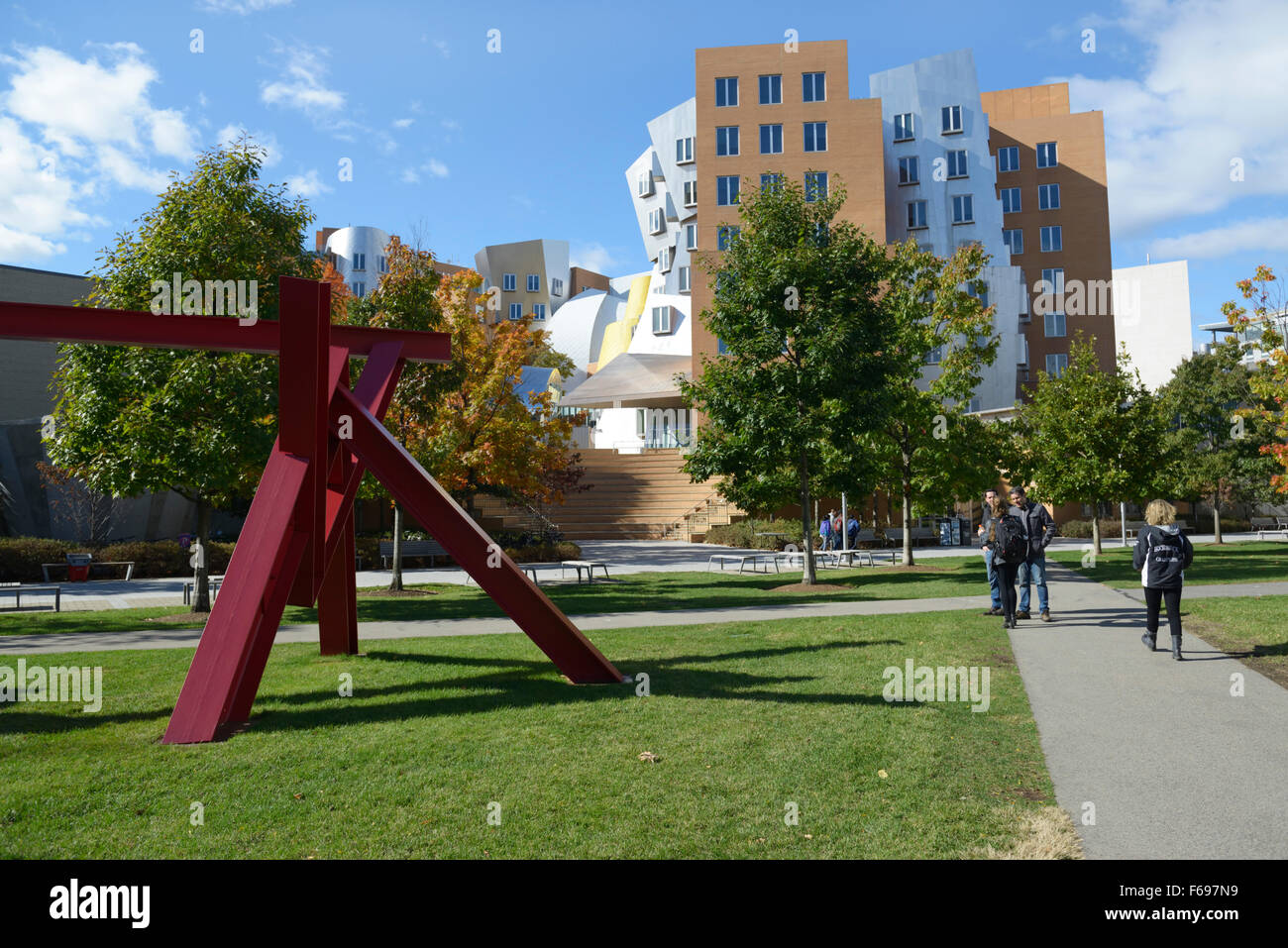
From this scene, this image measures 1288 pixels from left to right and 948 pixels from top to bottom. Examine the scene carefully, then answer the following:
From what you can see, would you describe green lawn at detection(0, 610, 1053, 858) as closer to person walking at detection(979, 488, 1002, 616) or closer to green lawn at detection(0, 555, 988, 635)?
person walking at detection(979, 488, 1002, 616)

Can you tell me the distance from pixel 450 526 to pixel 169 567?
19798 mm

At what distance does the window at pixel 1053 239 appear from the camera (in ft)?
203

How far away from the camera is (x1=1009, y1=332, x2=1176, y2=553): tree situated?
26.2m

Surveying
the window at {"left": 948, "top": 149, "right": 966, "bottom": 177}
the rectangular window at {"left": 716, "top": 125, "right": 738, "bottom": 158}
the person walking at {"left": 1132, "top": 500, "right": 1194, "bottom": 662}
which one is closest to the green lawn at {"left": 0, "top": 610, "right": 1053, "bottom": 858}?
the person walking at {"left": 1132, "top": 500, "right": 1194, "bottom": 662}

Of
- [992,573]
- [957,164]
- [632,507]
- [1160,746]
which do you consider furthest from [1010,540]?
[957,164]

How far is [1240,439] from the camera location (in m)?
33.3

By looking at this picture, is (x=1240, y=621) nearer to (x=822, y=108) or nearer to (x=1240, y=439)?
(x=1240, y=439)

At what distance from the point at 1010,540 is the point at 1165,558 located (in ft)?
8.92

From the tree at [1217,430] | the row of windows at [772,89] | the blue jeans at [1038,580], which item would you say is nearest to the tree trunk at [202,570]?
the blue jeans at [1038,580]

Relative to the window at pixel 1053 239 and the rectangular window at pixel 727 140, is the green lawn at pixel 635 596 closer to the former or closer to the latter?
the rectangular window at pixel 727 140

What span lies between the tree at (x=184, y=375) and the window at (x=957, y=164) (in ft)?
168

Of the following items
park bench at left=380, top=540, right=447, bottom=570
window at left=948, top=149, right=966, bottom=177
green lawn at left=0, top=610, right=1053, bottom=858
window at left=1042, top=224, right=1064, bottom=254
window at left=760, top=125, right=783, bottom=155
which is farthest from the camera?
window at left=1042, top=224, right=1064, bottom=254

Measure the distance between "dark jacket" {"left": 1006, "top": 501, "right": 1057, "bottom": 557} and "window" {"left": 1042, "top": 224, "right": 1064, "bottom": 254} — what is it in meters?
56.3

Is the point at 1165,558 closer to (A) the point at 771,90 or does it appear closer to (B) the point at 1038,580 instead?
(B) the point at 1038,580
